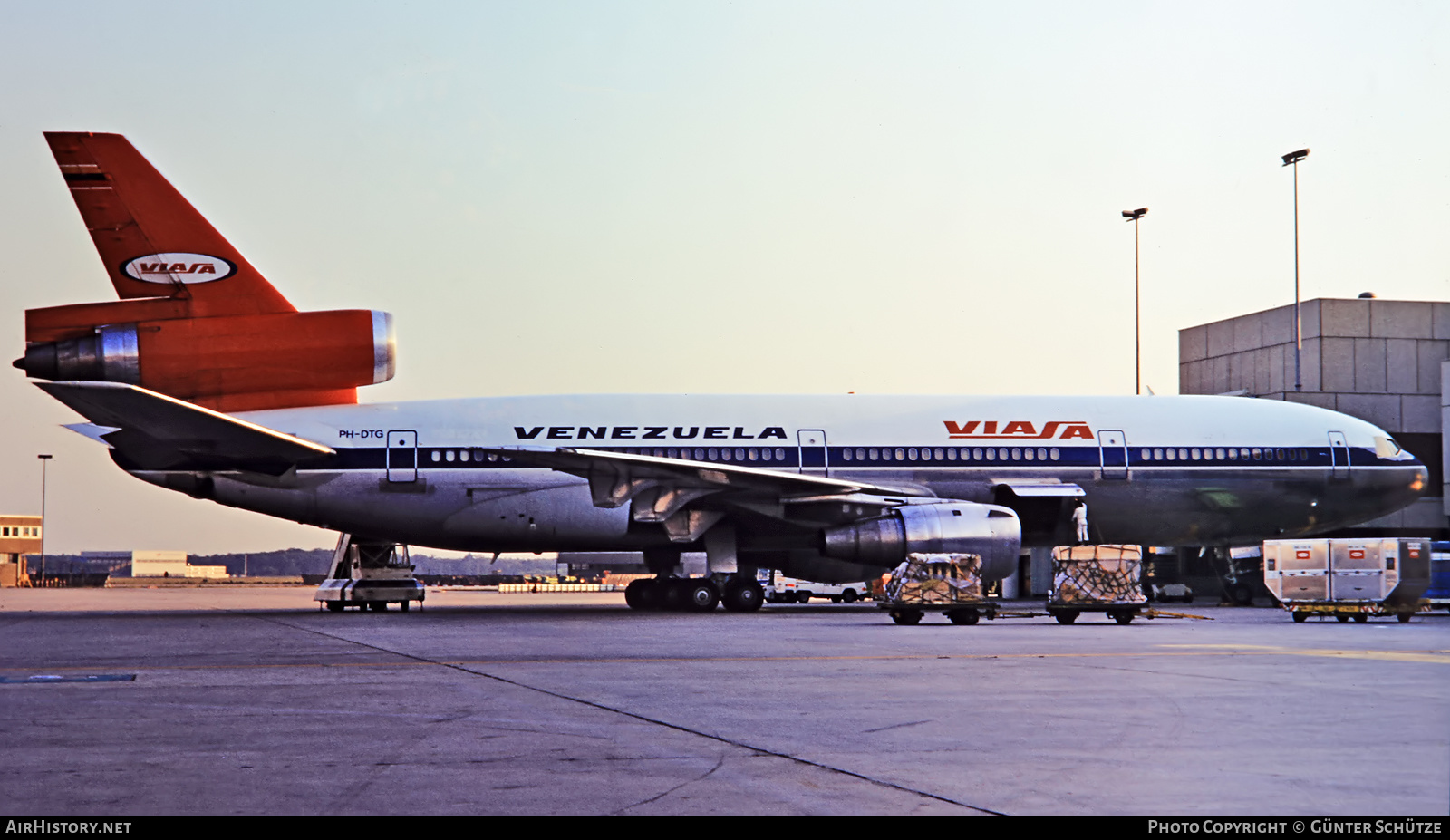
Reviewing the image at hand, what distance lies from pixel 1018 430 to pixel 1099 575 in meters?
5.95

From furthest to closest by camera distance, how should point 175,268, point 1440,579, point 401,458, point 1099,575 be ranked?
point 1440,579 → point 401,458 → point 175,268 → point 1099,575

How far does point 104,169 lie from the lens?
2402 cm

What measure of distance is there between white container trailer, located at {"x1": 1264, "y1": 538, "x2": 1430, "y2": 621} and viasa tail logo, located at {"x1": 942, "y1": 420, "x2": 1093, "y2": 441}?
4812 mm

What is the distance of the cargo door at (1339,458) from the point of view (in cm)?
2927

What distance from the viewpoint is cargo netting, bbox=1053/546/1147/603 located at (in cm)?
2234

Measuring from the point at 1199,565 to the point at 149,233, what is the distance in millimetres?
30243

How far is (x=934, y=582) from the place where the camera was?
22.3 meters

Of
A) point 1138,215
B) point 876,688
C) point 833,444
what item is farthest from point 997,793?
point 1138,215

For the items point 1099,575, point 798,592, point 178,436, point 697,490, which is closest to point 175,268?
point 178,436

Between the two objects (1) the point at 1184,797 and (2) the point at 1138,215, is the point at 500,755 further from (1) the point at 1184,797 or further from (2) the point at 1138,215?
(2) the point at 1138,215

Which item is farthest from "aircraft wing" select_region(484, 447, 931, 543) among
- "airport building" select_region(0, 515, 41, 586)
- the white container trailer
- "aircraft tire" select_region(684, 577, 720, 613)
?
"airport building" select_region(0, 515, 41, 586)

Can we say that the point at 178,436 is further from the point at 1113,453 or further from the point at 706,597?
the point at 1113,453

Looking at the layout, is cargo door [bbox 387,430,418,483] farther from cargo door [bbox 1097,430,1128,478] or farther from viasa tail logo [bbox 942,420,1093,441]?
cargo door [bbox 1097,430,1128,478]

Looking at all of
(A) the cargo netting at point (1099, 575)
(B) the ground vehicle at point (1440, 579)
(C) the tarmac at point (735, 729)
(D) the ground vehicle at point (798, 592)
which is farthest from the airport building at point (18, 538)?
(C) the tarmac at point (735, 729)
